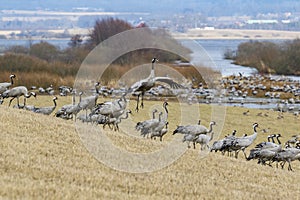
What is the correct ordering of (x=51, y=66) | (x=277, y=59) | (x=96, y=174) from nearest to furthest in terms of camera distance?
(x=96, y=174)
(x=51, y=66)
(x=277, y=59)

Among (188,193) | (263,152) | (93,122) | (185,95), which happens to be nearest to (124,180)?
(188,193)

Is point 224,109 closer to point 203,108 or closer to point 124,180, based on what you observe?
point 203,108

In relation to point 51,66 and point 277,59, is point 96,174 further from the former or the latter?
point 277,59

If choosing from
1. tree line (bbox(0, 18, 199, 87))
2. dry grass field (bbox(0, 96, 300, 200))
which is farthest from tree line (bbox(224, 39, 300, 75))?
dry grass field (bbox(0, 96, 300, 200))

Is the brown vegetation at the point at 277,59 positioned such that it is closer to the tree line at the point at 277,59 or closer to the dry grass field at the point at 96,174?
the tree line at the point at 277,59

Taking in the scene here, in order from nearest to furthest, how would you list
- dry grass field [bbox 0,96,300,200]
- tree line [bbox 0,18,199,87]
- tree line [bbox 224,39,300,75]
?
1. dry grass field [bbox 0,96,300,200]
2. tree line [bbox 0,18,199,87]
3. tree line [bbox 224,39,300,75]

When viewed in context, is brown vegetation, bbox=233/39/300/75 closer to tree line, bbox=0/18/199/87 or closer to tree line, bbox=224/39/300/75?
tree line, bbox=224/39/300/75

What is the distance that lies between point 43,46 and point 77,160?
198 feet

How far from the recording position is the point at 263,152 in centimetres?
1781

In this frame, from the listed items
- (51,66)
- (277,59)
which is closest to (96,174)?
(51,66)

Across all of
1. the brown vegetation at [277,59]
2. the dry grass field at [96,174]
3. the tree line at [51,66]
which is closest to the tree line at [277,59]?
the brown vegetation at [277,59]

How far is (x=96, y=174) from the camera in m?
12.2

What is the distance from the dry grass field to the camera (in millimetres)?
10758

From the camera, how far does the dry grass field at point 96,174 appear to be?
35.3ft
